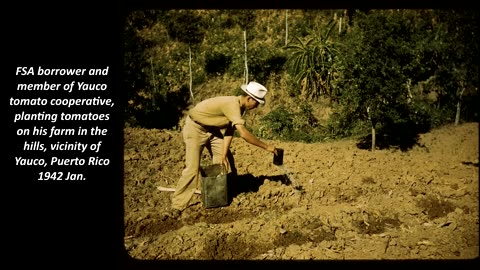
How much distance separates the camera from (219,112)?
4141mm

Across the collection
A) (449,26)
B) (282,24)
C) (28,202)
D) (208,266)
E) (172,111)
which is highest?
(282,24)

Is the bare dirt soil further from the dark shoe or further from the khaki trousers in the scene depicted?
the khaki trousers

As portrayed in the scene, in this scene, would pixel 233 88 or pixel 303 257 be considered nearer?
pixel 303 257

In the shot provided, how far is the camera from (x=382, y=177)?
501cm

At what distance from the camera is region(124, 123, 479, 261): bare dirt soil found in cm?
372

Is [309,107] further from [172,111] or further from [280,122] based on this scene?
[172,111]

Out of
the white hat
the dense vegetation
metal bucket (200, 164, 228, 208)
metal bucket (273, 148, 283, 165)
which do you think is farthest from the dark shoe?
the dense vegetation

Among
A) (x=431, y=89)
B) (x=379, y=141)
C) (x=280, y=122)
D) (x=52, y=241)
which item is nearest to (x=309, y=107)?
(x=280, y=122)

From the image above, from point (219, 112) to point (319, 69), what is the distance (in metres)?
4.78

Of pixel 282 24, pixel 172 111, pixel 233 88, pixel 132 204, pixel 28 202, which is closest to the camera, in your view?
pixel 28 202

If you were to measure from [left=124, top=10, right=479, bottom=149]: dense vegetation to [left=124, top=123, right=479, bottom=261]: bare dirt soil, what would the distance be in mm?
932

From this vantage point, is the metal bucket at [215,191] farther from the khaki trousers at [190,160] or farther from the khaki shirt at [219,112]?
the khaki shirt at [219,112]

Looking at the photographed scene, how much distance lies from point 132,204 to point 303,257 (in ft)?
7.08

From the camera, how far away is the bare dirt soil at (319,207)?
12.2 ft
